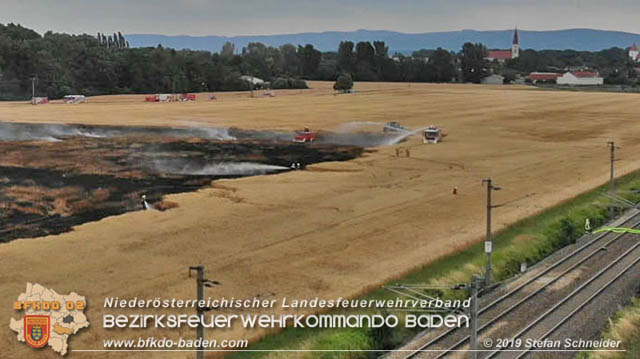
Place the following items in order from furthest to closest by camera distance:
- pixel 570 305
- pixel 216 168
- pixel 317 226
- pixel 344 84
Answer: pixel 344 84 → pixel 216 168 → pixel 317 226 → pixel 570 305

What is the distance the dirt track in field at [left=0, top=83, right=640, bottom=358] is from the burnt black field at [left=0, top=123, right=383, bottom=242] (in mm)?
3056

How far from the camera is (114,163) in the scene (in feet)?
226

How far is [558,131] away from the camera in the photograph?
323 ft

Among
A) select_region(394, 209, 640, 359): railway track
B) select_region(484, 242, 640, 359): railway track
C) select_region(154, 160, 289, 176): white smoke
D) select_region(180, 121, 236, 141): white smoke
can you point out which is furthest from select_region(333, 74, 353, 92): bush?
select_region(484, 242, 640, 359): railway track

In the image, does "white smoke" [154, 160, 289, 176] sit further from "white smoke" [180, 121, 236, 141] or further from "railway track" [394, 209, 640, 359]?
"railway track" [394, 209, 640, 359]

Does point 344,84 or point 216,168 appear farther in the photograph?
point 344,84

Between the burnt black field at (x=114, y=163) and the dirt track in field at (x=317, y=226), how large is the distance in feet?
10.0

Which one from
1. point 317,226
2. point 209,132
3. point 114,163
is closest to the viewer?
point 317,226

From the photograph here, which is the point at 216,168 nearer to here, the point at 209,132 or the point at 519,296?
the point at 209,132

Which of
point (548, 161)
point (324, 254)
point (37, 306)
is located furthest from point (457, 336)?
point (548, 161)

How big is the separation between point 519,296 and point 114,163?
45.7 metres

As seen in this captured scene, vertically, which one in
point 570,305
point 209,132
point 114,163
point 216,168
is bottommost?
point 570,305

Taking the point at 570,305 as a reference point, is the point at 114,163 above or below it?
above

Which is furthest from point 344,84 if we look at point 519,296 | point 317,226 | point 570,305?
point 570,305
